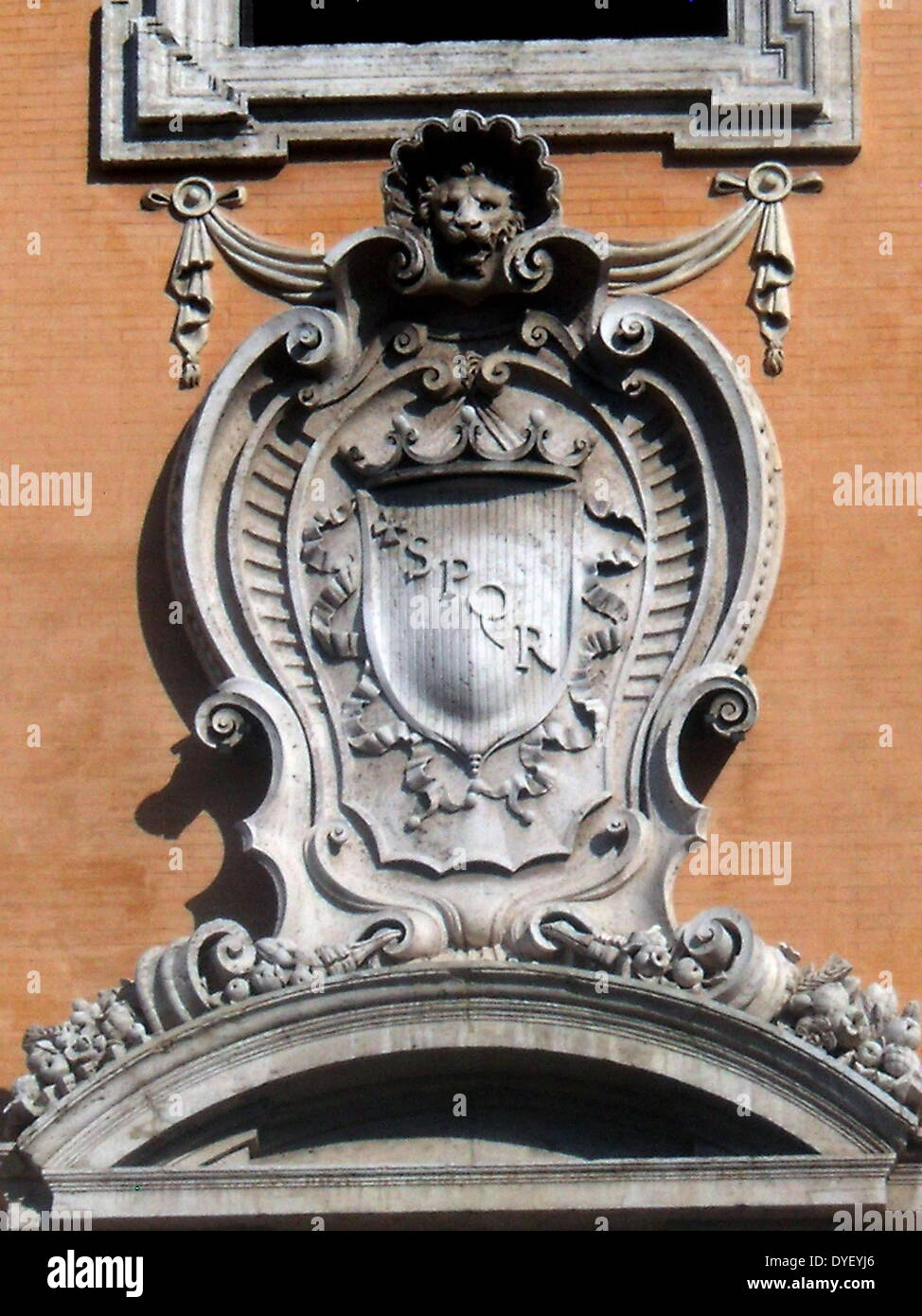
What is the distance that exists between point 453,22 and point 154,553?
2565 mm

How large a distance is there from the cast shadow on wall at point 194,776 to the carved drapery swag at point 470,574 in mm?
171

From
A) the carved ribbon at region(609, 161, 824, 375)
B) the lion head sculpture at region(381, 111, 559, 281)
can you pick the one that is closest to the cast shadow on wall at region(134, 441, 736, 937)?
the lion head sculpture at region(381, 111, 559, 281)

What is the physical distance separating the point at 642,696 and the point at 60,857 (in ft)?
6.15

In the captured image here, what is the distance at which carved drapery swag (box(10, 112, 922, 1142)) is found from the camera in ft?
36.8

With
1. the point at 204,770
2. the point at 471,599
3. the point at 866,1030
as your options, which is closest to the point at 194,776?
the point at 204,770

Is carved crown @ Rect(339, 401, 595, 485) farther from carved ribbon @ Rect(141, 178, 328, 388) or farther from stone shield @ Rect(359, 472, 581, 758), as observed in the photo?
carved ribbon @ Rect(141, 178, 328, 388)

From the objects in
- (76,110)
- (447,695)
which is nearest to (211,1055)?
(447,695)

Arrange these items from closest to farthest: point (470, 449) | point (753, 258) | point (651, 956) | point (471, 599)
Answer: point (651, 956), point (471, 599), point (470, 449), point (753, 258)

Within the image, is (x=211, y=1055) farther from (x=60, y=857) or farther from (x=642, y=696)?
(x=642, y=696)

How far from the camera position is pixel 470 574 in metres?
11.6

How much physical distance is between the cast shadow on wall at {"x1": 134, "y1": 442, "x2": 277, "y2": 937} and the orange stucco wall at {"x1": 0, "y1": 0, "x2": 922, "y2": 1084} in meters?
0.02

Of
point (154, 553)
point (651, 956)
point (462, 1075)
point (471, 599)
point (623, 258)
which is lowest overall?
point (462, 1075)

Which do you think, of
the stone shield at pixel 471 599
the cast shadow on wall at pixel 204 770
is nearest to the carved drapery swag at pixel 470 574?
the stone shield at pixel 471 599

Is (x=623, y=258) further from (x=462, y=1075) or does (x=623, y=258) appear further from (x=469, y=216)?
(x=462, y=1075)
